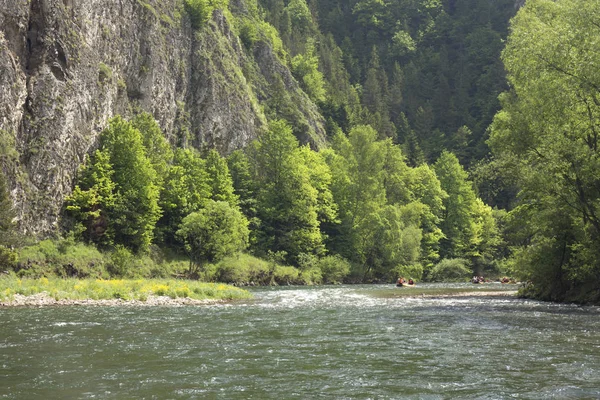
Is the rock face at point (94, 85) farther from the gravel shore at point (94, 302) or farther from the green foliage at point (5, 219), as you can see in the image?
the gravel shore at point (94, 302)

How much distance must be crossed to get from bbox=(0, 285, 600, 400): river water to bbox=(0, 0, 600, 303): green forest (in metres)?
9.60

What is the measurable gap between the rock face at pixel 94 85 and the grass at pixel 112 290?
12.5m

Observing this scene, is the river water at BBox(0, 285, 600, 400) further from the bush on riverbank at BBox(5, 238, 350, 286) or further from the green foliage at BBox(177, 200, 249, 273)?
the green foliage at BBox(177, 200, 249, 273)

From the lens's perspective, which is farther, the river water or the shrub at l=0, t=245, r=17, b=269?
the shrub at l=0, t=245, r=17, b=269

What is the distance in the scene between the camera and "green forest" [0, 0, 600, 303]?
30.5 m

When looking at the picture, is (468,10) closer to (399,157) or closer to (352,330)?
(399,157)

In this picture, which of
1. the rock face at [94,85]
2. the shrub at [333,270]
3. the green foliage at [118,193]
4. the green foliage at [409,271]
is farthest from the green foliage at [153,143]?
the green foliage at [409,271]

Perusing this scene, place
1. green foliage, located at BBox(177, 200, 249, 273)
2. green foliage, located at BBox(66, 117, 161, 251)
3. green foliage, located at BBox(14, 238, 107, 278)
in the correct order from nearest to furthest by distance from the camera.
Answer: green foliage, located at BBox(14, 238, 107, 278), green foliage, located at BBox(66, 117, 161, 251), green foliage, located at BBox(177, 200, 249, 273)

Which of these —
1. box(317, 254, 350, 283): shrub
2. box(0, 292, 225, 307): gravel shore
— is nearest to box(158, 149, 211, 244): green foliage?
box(317, 254, 350, 283): shrub

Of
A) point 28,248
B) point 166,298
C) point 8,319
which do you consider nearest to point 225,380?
point 8,319

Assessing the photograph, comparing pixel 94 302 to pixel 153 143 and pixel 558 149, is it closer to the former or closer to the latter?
pixel 558 149

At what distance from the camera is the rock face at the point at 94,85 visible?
48688 mm

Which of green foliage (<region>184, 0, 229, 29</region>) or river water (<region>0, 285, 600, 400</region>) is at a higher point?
green foliage (<region>184, 0, 229, 29</region>)

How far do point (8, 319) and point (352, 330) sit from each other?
14.3 metres
